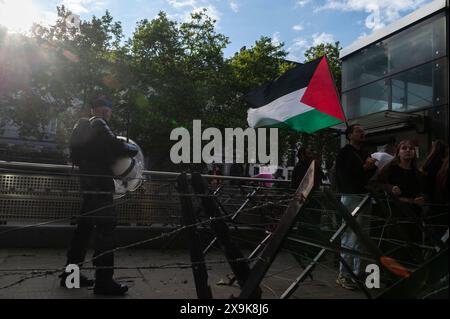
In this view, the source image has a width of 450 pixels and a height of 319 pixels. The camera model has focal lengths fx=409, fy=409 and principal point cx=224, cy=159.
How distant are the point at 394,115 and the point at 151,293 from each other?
5.88 metres

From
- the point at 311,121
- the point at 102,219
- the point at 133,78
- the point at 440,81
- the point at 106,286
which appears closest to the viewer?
the point at 106,286

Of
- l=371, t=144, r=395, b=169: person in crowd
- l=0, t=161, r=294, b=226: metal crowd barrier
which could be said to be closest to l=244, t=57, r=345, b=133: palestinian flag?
l=371, t=144, r=395, b=169: person in crowd

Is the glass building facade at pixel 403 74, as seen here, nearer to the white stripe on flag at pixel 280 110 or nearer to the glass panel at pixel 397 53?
the glass panel at pixel 397 53

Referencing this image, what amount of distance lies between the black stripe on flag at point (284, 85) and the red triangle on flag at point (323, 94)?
0.10 meters

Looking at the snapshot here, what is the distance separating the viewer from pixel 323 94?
645 centimetres

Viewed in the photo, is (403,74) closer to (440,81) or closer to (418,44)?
(418,44)

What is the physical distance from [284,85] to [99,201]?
4.07m

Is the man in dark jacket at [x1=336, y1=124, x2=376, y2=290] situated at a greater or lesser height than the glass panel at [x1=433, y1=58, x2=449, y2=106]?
lesser

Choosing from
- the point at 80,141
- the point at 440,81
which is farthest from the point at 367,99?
the point at 80,141

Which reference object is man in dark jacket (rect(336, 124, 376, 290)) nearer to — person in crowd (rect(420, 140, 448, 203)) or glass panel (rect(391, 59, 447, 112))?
person in crowd (rect(420, 140, 448, 203))

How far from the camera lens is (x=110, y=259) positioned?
427 centimetres

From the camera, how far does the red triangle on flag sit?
6.37 m

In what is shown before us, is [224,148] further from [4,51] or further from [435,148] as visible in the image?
[435,148]

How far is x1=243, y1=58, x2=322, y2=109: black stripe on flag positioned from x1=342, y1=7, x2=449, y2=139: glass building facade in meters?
2.34
